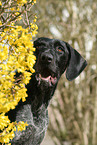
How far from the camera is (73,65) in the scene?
3.75 meters

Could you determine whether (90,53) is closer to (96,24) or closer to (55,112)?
(96,24)

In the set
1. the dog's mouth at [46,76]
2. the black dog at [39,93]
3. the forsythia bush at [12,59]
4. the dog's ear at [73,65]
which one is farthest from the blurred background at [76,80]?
the forsythia bush at [12,59]

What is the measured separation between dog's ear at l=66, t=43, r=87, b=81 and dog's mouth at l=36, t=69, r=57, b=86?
513 millimetres

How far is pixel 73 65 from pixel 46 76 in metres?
0.74

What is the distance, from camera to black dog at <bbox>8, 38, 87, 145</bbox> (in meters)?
2.90

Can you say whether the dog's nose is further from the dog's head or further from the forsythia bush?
the forsythia bush

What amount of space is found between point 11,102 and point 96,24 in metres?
8.93

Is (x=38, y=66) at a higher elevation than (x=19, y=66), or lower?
lower

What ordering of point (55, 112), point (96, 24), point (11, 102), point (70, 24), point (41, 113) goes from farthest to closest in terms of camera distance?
point (55, 112), point (70, 24), point (96, 24), point (41, 113), point (11, 102)

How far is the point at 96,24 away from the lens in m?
10.2

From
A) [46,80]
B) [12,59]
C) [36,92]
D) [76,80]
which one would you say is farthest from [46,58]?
[76,80]

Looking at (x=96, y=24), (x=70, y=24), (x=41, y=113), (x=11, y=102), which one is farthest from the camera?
(x=70, y=24)

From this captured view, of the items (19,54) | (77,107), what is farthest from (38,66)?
(77,107)

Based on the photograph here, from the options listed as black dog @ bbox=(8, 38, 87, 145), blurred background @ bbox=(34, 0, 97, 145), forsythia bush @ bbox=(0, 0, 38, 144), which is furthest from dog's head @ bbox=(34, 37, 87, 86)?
blurred background @ bbox=(34, 0, 97, 145)
